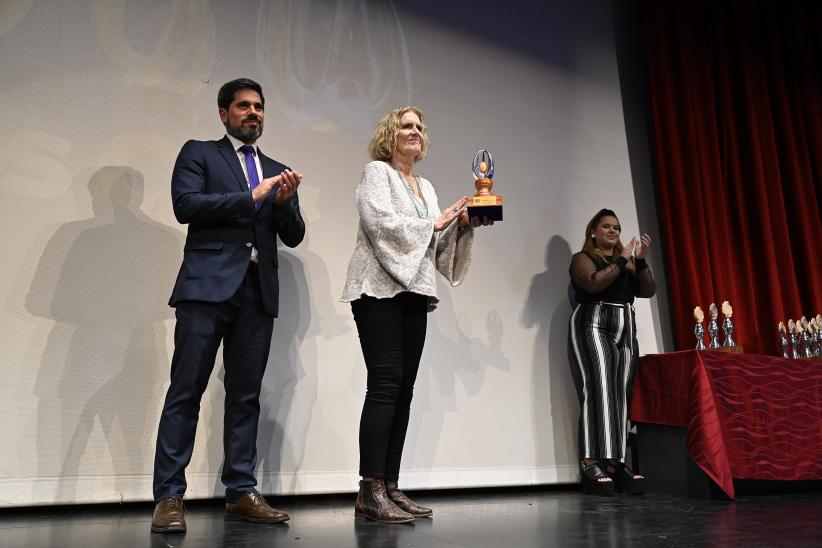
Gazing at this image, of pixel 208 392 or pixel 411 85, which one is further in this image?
pixel 411 85

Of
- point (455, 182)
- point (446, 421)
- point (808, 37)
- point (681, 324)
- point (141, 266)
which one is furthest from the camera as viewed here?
point (808, 37)

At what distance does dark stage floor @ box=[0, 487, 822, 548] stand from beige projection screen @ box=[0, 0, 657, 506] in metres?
0.30

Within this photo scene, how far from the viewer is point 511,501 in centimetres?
315

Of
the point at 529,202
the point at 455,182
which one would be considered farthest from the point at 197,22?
the point at 529,202

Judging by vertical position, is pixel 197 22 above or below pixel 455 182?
above

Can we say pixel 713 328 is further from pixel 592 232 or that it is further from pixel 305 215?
pixel 305 215

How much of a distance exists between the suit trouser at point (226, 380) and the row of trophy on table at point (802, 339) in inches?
115

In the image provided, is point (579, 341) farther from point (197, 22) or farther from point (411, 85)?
point (197, 22)

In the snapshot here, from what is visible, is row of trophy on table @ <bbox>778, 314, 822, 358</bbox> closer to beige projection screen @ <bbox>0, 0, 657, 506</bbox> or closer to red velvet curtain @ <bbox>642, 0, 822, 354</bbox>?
red velvet curtain @ <bbox>642, 0, 822, 354</bbox>

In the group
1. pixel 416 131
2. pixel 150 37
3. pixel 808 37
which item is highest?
pixel 808 37

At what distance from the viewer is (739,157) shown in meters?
4.67

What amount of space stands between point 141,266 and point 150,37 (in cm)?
94

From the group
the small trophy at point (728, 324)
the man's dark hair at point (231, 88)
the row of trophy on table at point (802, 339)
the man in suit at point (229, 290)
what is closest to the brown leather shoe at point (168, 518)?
the man in suit at point (229, 290)

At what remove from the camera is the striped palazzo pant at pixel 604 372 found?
3594 mm
